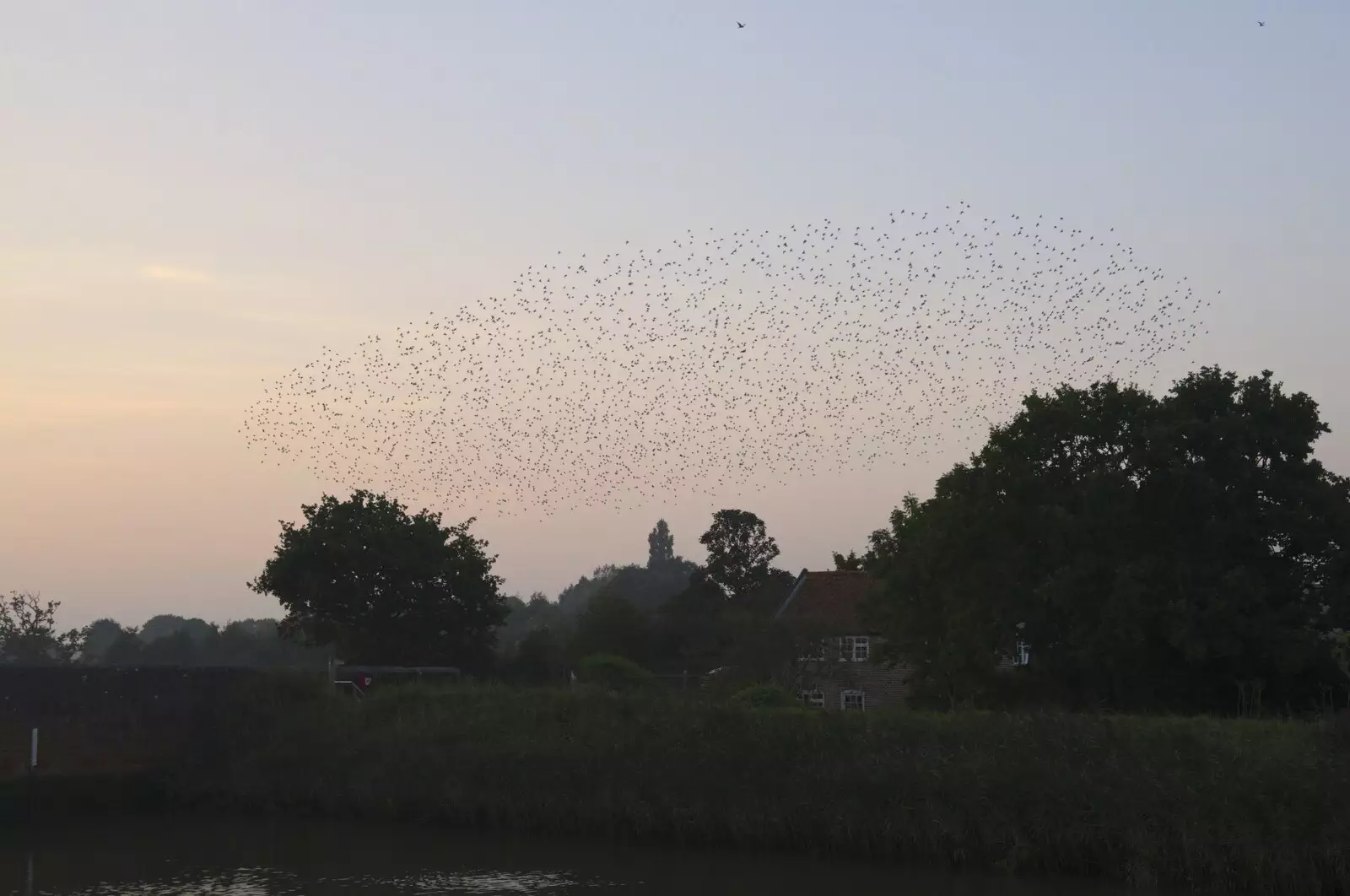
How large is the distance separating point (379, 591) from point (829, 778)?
4073cm

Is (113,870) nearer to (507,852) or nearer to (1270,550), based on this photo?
(507,852)

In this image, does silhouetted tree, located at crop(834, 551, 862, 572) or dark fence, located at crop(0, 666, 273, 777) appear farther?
silhouetted tree, located at crop(834, 551, 862, 572)

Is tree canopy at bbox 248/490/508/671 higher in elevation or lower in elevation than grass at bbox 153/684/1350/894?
higher

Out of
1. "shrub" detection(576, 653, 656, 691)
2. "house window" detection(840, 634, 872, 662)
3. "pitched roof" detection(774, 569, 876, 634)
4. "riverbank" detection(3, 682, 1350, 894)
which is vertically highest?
"pitched roof" detection(774, 569, 876, 634)

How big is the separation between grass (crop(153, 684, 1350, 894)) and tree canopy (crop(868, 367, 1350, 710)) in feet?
27.2

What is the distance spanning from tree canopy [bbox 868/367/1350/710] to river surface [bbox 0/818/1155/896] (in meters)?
12.5

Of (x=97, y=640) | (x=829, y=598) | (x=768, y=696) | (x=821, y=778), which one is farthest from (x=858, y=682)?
(x=97, y=640)

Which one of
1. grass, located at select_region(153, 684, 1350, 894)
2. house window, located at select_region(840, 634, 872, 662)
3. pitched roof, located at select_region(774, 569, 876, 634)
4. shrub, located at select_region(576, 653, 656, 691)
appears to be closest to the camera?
grass, located at select_region(153, 684, 1350, 894)

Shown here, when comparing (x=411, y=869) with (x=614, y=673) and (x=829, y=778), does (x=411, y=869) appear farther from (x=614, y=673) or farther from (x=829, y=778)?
(x=614, y=673)

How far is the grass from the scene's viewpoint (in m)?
26.6

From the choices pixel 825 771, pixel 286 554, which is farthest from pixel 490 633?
pixel 825 771

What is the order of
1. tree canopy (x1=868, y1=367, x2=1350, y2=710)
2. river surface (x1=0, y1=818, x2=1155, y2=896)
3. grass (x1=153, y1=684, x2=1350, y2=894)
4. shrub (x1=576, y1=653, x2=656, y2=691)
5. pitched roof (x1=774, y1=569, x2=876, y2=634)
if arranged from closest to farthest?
1. grass (x1=153, y1=684, x2=1350, y2=894)
2. river surface (x1=0, y1=818, x2=1155, y2=896)
3. tree canopy (x1=868, y1=367, x2=1350, y2=710)
4. shrub (x1=576, y1=653, x2=656, y2=691)
5. pitched roof (x1=774, y1=569, x2=876, y2=634)

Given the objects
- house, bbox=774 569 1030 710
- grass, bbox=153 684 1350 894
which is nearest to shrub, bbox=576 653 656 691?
house, bbox=774 569 1030 710

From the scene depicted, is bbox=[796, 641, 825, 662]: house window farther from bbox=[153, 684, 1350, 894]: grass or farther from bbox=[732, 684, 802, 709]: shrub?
bbox=[153, 684, 1350, 894]: grass
